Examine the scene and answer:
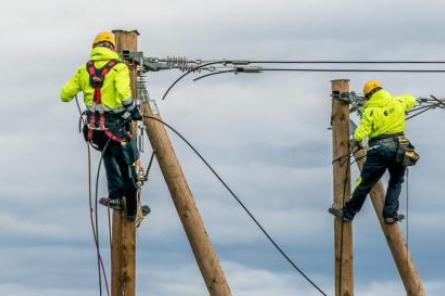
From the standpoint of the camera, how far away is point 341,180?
18.6 m

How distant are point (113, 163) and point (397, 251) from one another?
547cm

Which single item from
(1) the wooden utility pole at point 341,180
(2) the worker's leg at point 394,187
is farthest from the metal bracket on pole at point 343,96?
(2) the worker's leg at point 394,187

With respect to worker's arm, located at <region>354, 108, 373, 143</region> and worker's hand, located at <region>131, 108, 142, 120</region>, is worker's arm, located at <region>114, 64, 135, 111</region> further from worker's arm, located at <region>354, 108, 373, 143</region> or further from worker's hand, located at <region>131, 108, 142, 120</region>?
worker's arm, located at <region>354, 108, 373, 143</region>

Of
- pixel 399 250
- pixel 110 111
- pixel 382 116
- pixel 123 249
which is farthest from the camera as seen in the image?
pixel 399 250

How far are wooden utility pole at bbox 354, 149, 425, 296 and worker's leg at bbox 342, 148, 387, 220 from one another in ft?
2.48

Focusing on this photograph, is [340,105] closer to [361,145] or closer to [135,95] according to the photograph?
[361,145]

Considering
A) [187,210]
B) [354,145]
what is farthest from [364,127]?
[187,210]

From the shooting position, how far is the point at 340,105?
18516 mm

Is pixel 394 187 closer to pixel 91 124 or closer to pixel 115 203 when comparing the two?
pixel 115 203

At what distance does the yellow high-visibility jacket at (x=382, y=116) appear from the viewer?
18328mm

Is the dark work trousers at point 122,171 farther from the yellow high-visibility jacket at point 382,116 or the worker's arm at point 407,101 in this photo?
the worker's arm at point 407,101

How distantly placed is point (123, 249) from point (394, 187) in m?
4.46

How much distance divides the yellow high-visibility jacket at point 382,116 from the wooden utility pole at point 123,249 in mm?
3584

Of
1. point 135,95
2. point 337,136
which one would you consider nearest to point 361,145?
point 337,136
